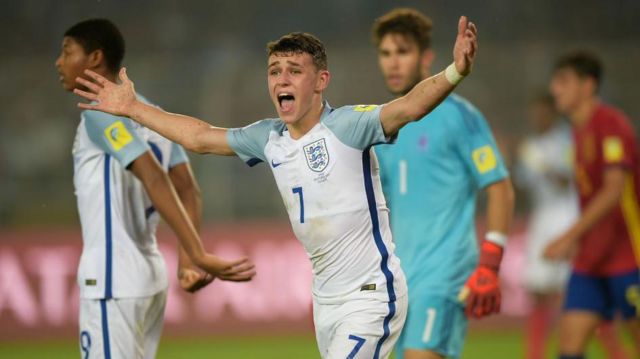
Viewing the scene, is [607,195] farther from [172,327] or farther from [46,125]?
[46,125]

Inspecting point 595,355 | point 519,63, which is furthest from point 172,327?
point 519,63

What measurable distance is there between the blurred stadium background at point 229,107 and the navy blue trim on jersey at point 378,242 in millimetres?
5885

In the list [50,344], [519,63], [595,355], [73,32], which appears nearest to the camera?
[73,32]

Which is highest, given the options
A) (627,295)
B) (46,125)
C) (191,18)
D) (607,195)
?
(191,18)

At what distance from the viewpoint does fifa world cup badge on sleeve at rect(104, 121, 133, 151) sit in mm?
5250

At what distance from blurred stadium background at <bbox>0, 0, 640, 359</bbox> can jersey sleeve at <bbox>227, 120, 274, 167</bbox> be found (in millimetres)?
5982

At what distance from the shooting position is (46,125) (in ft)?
44.9

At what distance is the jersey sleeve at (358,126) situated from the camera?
464 cm

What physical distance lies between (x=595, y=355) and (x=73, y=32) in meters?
6.89

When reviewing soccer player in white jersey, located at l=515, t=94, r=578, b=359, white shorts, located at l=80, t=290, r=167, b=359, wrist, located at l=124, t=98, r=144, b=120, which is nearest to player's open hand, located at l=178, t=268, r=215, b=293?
white shorts, located at l=80, t=290, r=167, b=359

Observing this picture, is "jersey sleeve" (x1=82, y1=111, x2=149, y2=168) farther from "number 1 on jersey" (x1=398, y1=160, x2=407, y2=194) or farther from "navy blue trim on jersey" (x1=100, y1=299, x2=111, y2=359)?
"number 1 on jersey" (x1=398, y1=160, x2=407, y2=194)

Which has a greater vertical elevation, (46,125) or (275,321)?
(46,125)

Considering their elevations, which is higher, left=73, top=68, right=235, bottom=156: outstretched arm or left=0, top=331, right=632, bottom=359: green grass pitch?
left=73, top=68, right=235, bottom=156: outstretched arm

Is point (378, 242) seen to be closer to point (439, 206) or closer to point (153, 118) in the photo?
point (153, 118)
